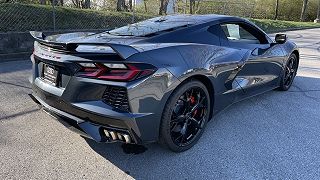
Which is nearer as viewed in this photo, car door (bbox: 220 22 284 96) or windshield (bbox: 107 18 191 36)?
windshield (bbox: 107 18 191 36)

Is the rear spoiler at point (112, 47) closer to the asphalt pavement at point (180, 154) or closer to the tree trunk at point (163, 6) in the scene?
the asphalt pavement at point (180, 154)

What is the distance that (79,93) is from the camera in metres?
2.74

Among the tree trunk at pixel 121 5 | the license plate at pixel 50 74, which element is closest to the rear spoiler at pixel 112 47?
the license plate at pixel 50 74

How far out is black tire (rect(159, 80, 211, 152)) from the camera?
3.01 meters

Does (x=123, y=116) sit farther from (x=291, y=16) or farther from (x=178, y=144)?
(x=291, y=16)

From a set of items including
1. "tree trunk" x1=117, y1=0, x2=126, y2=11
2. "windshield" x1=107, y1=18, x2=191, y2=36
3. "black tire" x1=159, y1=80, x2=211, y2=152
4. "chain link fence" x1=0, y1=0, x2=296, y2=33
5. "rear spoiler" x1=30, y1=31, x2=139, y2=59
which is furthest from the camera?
"tree trunk" x1=117, y1=0, x2=126, y2=11

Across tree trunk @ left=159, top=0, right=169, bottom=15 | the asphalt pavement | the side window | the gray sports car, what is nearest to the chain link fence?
tree trunk @ left=159, top=0, right=169, bottom=15

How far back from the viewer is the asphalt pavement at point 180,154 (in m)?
2.88

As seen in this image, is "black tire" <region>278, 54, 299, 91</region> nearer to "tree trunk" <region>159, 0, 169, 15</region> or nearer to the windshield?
the windshield

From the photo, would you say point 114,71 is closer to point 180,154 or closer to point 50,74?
point 50,74

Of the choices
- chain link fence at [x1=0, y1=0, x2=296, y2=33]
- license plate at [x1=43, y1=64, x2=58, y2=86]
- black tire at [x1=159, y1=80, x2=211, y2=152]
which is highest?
chain link fence at [x1=0, y1=0, x2=296, y2=33]

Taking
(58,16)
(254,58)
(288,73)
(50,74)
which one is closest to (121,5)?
(58,16)

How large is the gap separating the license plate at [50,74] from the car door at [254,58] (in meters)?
2.06

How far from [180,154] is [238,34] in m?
2.06
